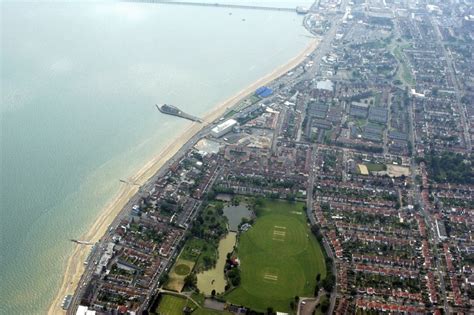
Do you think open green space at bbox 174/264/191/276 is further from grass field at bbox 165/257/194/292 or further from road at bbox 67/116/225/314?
road at bbox 67/116/225/314

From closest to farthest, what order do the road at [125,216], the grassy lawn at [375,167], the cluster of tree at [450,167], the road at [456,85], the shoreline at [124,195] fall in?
the road at [125,216] < the shoreline at [124,195] < the cluster of tree at [450,167] < the grassy lawn at [375,167] < the road at [456,85]

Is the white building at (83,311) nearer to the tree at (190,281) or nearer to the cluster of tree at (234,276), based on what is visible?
the tree at (190,281)

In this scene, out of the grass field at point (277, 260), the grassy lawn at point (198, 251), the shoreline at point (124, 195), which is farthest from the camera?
the grassy lawn at point (198, 251)

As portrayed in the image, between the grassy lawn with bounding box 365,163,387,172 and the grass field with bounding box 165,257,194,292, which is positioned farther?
the grassy lawn with bounding box 365,163,387,172

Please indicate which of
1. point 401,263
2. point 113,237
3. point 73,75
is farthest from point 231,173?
point 73,75

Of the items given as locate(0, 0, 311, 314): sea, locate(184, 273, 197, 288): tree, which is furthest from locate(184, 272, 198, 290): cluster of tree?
locate(0, 0, 311, 314): sea

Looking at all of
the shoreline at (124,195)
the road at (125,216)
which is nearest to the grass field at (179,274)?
the road at (125,216)

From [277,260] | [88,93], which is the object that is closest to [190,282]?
[277,260]
